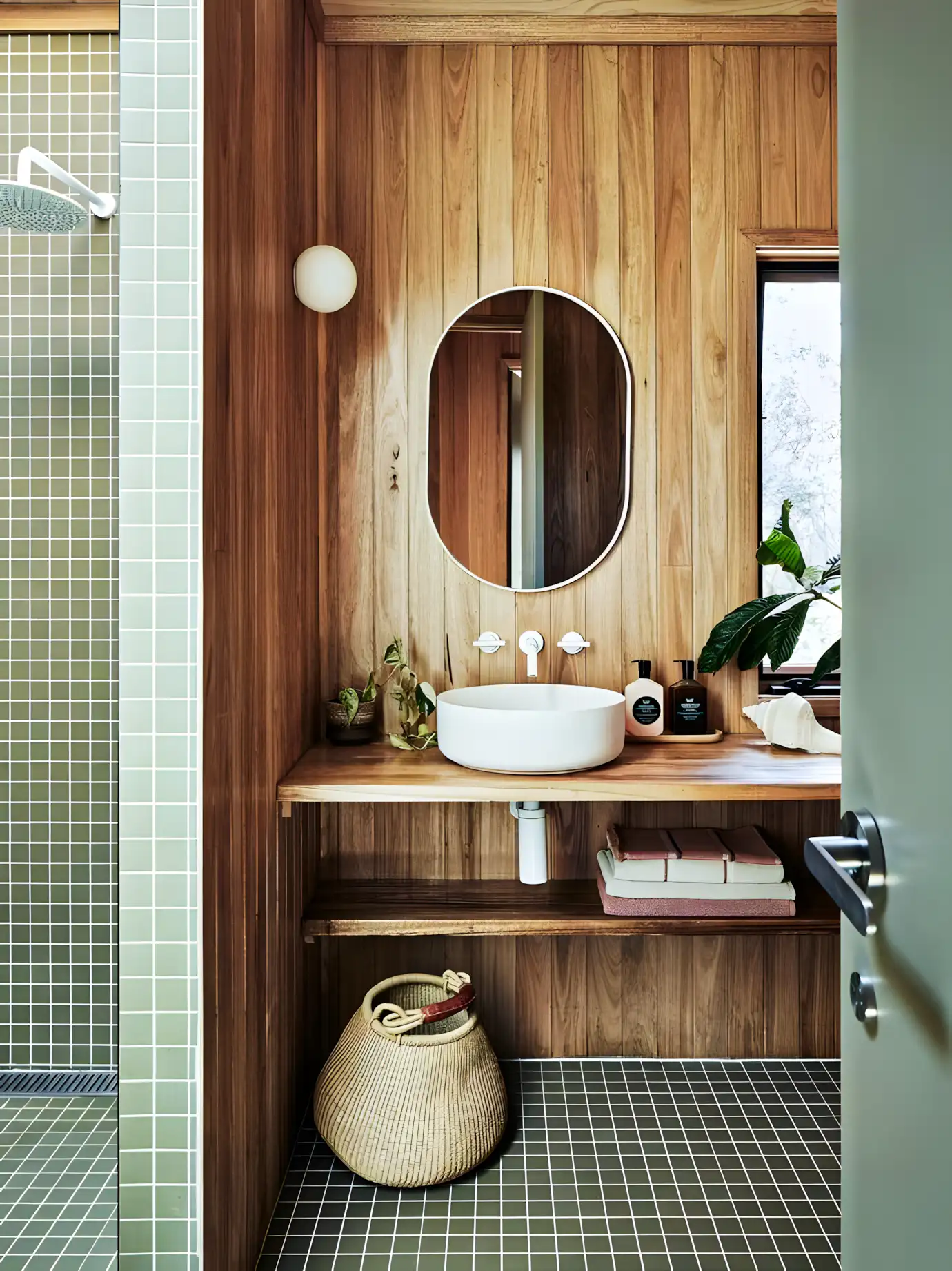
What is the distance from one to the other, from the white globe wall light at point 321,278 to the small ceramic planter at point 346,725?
0.92 metres

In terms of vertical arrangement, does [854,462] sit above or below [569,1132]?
above

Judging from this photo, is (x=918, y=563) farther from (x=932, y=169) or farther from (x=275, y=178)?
(x=275, y=178)

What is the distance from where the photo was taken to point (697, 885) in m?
2.07

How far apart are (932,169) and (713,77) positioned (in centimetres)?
191

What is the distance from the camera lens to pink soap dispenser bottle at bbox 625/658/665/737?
2273 mm

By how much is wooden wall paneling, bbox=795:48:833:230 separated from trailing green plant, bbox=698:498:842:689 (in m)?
0.77

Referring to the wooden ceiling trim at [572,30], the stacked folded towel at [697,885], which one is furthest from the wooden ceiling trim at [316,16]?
the stacked folded towel at [697,885]

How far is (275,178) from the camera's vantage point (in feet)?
6.10

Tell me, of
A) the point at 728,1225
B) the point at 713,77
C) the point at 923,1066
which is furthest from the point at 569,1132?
the point at 713,77

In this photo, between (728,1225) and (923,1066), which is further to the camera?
(728,1225)

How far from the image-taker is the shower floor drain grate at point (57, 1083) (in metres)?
1.97

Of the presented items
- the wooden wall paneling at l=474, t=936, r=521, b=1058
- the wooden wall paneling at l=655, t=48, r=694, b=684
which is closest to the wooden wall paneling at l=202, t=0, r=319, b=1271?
the wooden wall paneling at l=474, t=936, r=521, b=1058

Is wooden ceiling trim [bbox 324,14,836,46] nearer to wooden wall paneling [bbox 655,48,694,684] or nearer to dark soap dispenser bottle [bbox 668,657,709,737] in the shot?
wooden wall paneling [bbox 655,48,694,684]

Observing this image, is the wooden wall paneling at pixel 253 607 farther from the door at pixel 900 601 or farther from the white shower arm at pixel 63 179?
the door at pixel 900 601
